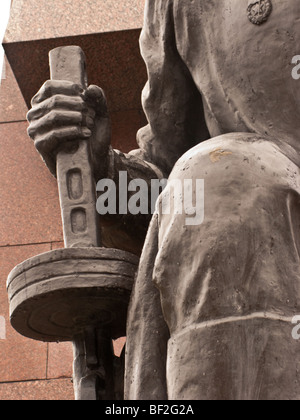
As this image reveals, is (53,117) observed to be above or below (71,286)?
above

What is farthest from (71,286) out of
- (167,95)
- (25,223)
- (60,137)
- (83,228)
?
(25,223)

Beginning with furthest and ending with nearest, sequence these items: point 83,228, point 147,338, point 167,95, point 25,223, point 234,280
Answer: point 25,223
point 167,95
point 83,228
point 147,338
point 234,280

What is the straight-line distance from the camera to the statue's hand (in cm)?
215

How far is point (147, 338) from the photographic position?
1.95m

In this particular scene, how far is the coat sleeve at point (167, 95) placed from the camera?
7.63 feet

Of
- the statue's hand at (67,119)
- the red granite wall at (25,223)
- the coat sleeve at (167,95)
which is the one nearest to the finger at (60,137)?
the statue's hand at (67,119)

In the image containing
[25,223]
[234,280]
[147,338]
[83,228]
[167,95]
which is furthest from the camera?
[25,223]

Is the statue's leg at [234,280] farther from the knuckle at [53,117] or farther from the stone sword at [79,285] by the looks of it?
the knuckle at [53,117]

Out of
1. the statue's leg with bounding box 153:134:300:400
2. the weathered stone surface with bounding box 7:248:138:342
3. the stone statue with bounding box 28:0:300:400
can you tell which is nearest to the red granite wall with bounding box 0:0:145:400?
the stone statue with bounding box 28:0:300:400

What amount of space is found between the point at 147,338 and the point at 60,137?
0.47 meters

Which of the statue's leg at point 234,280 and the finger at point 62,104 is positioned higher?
the finger at point 62,104

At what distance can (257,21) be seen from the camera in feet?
6.95

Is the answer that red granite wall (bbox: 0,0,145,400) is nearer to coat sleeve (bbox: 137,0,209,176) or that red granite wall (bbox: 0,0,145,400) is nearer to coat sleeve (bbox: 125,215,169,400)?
coat sleeve (bbox: 137,0,209,176)

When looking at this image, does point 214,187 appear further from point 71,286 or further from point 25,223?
point 25,223
